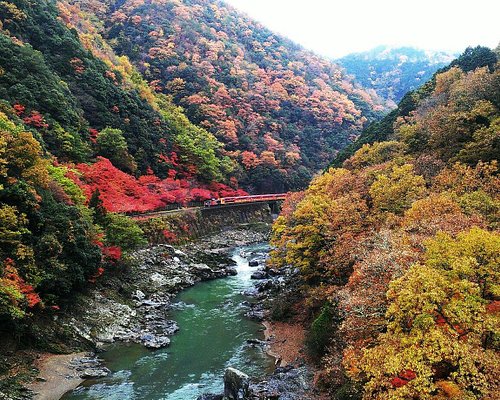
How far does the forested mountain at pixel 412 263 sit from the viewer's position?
1042cm

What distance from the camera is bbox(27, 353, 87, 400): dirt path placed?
17.8 m

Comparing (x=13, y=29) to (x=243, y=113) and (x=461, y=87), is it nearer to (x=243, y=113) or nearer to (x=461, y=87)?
(x=243, y=113)

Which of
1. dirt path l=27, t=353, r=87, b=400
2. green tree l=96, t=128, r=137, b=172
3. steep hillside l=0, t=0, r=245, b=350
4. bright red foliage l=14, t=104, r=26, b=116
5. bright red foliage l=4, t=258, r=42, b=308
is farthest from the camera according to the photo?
green tree l=96, t=128, r=137, b=172

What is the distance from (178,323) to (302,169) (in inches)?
2024

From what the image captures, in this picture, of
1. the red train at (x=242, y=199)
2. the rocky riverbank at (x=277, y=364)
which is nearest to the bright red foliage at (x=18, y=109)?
the red train at (x=242, y=199)

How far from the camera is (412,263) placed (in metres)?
13.8

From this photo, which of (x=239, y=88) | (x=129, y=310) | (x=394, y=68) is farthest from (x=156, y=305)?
(x=394, y=68)

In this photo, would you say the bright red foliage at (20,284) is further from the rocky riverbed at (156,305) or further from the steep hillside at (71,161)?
the rocky riverbed at (156,305)

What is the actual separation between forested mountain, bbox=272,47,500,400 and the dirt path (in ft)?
39.6

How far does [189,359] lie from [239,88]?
221 ft

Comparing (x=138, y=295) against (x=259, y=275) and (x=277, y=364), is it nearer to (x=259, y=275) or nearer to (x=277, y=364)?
(x=259, y=275)

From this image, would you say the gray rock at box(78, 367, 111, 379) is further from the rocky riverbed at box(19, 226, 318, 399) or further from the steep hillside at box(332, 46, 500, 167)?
the steep hillside at box(332, 46, 500, 167)

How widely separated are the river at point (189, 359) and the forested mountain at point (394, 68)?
4646 inches

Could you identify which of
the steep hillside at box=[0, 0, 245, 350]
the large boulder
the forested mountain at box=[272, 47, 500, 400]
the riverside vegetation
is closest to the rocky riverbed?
the large boulder
